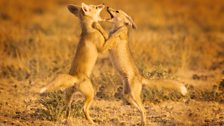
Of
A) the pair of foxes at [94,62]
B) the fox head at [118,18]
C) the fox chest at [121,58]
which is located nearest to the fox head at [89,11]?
the pair of foxes at [94,62]

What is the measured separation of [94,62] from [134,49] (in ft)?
13.5

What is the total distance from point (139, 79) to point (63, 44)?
5.66 metres

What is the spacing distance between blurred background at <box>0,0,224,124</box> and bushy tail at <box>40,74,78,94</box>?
1.21 m

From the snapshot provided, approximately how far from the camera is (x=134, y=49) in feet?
46.6

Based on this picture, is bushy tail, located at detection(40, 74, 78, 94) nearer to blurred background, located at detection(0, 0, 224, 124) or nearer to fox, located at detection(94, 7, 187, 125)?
fox, located at detection(94, 7, 187, 125)

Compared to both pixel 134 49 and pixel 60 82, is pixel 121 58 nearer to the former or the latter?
pixel 60 82

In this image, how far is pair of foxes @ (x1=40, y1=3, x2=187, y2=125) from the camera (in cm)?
982

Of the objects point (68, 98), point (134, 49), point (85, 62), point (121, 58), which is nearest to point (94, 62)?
point (85, 62)

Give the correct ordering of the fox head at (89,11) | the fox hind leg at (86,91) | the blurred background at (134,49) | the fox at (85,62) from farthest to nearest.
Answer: the blurred background at (134,49), the fox head at (89,11), the fox hind leg at (86,91), the fox at (85,62)

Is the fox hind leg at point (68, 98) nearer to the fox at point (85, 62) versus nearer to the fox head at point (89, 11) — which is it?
the fox at point (85, 62)

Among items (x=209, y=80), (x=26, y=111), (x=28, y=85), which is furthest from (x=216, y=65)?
(x=26, y=111)

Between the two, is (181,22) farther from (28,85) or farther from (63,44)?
(28,85)

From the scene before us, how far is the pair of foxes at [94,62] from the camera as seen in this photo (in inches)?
387

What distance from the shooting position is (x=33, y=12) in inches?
906
